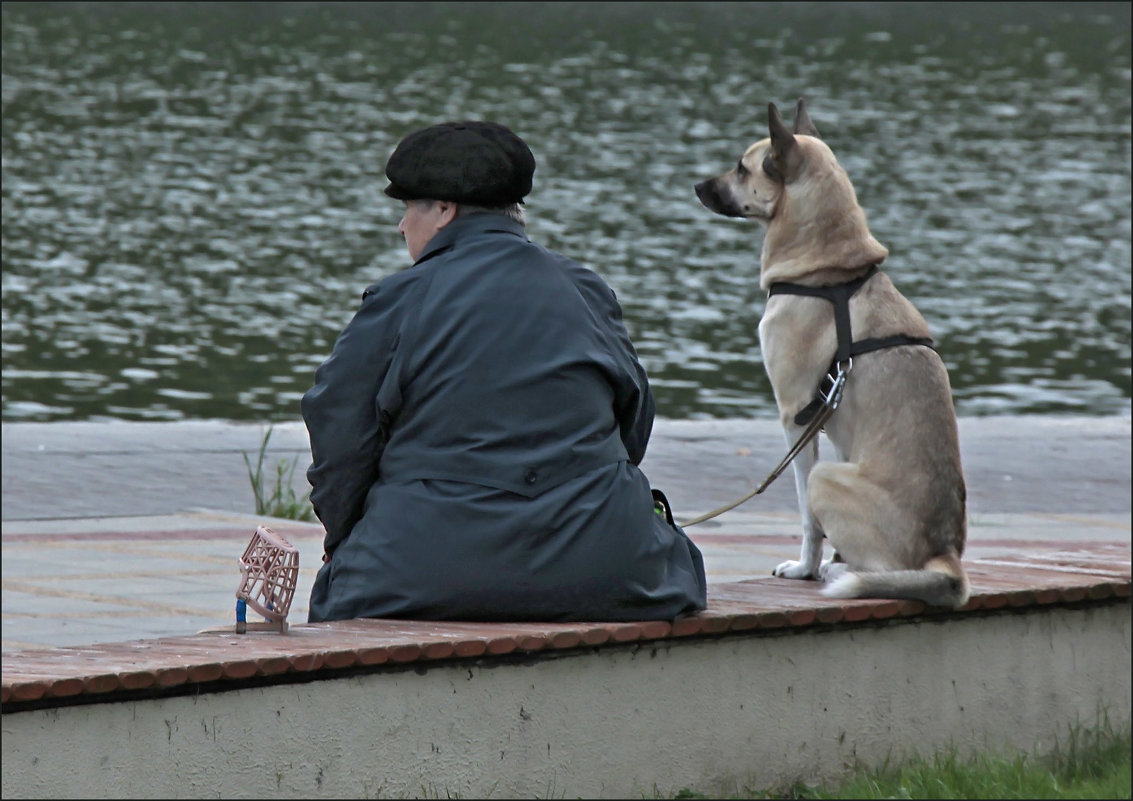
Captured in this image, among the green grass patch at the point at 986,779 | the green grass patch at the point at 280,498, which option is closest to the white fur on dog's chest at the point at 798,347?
the green grass patch at the point at 986,779

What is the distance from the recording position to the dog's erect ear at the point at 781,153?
613 cm

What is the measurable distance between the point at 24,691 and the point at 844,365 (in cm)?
284

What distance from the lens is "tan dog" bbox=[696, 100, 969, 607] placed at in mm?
5605

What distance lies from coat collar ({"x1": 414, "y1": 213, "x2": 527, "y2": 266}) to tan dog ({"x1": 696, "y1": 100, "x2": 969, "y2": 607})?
4.77ft

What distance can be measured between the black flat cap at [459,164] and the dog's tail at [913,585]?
1553 mm

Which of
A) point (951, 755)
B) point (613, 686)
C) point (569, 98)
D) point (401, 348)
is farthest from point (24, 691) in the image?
point (569, 98)

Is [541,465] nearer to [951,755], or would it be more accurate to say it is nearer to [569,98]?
[951,755]

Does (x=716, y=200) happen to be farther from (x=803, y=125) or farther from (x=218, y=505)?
(x=218, y=505)

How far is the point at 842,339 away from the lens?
19.3ft

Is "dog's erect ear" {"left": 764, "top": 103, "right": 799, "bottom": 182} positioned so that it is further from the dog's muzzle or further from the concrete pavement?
the concrete pavement

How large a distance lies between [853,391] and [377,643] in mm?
2018

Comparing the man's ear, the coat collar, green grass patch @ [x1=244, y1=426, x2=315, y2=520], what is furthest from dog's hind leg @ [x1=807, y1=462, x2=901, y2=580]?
green grass patch @ [x1=244, y1=426, x2=315, y2=520]

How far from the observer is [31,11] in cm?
5059

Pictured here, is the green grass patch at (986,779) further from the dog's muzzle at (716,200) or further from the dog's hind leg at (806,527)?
the dog's muzzle at (716,200)
